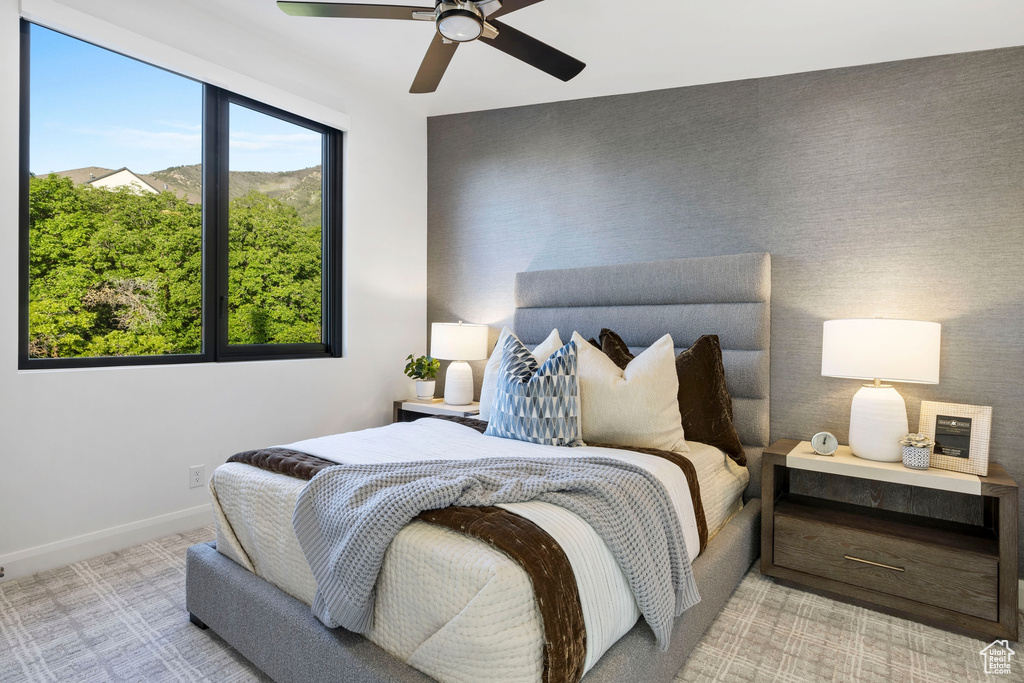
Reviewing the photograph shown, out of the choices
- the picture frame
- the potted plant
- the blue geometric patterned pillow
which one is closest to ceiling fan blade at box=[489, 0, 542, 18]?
the blue geometric patterned pillow

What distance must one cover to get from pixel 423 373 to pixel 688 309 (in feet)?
5.86

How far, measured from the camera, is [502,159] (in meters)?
3.77

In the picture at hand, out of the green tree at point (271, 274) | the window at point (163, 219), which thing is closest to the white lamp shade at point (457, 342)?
the window at point (163, 219)

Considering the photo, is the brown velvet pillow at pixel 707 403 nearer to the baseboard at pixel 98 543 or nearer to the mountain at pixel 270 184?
the baseboard at pixel 98 543

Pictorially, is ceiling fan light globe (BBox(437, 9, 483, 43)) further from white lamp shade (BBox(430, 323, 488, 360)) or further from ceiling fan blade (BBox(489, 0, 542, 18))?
white lamp shade (BBox(430, 323, 488, 360))

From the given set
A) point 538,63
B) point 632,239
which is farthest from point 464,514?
point 632,239

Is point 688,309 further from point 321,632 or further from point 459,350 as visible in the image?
point 321,632

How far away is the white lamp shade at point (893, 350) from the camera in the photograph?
6.95 feet

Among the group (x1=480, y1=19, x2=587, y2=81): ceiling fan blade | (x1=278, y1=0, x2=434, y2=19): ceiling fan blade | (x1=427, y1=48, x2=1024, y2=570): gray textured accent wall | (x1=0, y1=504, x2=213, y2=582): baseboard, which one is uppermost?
(x1=278, y1=0, x2=434, y2=19): ceiling fan blade

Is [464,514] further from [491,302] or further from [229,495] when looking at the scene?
[491,302]

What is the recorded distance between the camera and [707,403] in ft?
8.35

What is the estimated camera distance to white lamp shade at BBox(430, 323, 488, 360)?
353 cm

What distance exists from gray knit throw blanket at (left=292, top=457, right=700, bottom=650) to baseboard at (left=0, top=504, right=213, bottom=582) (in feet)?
4.83

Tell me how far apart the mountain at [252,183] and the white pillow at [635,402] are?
7.14ft
